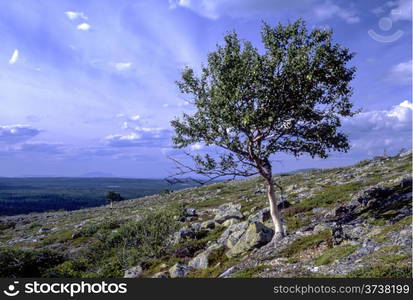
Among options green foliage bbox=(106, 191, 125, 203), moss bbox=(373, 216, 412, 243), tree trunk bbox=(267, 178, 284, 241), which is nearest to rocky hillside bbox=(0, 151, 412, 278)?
moss bbox=(373, 216, 412, 243)

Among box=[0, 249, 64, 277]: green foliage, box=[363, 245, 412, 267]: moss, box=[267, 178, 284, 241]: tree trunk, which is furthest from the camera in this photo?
box=[0, 249, 64, 277]: green foliage

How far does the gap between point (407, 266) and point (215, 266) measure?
50.6 ft

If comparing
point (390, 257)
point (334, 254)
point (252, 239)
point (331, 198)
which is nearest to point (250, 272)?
point (334, 254)

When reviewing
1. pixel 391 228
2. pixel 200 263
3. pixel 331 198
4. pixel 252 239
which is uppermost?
pixel 331 198

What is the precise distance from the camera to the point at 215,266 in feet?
90.5

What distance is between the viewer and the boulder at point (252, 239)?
91.7ft

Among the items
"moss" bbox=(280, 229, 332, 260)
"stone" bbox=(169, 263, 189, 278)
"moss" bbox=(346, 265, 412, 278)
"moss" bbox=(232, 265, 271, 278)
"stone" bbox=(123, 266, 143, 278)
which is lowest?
"stone" bbox=(123, 266, 143, 278)

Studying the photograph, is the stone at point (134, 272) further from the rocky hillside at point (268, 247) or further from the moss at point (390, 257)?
the moss at point (390, 257)

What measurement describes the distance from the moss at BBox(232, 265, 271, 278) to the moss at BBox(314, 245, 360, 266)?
3386 millimetres

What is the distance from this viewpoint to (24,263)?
4147 centimetres

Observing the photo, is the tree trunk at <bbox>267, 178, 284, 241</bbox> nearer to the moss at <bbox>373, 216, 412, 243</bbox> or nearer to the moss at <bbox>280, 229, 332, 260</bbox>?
the moss at <bbox>280, 229, 332, 260</bbox>

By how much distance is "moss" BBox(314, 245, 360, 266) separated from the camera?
19386 millimetres

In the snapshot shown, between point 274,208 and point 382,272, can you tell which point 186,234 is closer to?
point 274,208

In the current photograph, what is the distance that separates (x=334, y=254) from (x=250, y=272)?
5.13m
